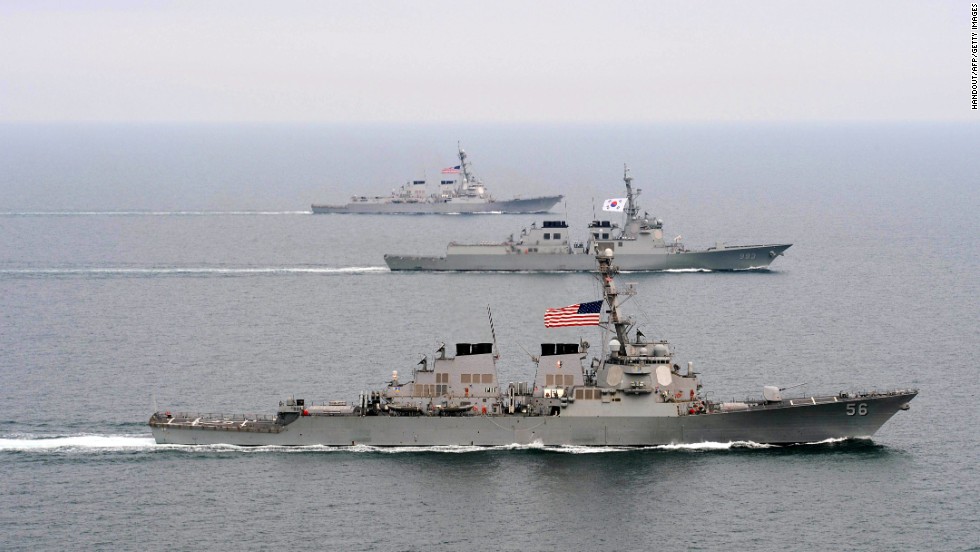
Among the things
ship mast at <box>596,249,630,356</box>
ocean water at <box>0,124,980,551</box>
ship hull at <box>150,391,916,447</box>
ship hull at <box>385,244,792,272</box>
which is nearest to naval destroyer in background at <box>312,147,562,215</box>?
ocean water at <box>0,124,980,551</box>

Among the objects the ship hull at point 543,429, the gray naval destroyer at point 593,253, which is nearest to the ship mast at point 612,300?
the ship hull at point 543,429

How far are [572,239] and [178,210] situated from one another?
171ft

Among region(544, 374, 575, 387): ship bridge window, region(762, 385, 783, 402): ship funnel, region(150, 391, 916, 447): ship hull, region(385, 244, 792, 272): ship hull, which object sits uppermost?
region(385, 244, 792, 272): ship hull

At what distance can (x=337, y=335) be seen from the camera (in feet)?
283

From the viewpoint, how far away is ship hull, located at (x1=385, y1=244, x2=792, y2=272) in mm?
114875

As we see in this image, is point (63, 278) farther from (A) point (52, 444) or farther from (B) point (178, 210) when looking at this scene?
(B) point (178, 210)

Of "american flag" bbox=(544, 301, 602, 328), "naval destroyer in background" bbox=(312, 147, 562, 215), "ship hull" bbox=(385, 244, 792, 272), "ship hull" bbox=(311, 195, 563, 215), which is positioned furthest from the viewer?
"naval destroyer in background" bbox=(312, 147, 562, 215)

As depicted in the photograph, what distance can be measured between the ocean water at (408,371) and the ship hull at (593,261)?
189 cm

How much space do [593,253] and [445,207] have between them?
5158 cm

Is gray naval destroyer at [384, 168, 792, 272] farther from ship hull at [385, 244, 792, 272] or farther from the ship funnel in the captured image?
the ship funnel

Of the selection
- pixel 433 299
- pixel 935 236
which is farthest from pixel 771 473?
pixel 935 236

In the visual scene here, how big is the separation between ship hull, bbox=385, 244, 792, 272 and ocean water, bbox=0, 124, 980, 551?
1.89 meters

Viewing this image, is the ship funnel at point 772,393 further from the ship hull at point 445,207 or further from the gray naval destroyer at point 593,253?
the ship hull at point 445,207

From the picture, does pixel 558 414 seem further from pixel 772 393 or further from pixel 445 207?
pixel 445 207
